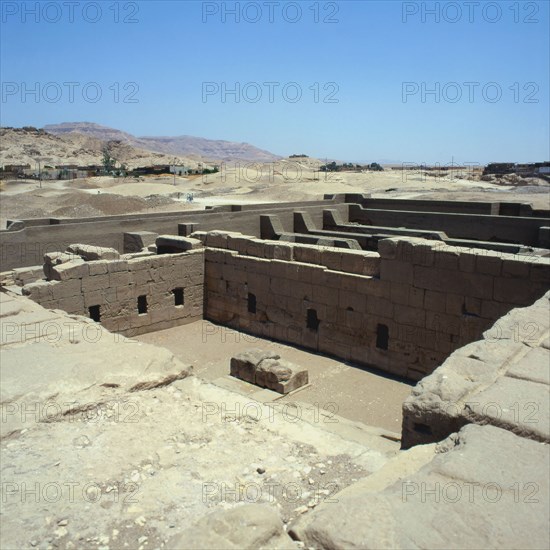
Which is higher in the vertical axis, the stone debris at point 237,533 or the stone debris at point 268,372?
the stone debris at point 237,533

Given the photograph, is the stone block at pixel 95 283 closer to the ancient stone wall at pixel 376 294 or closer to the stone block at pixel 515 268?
the ancient stone wall at pixel 376 294

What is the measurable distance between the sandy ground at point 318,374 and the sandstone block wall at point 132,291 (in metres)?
0.38

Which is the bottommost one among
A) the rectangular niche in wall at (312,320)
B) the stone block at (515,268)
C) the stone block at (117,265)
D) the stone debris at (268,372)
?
the stone debris at (268,372)

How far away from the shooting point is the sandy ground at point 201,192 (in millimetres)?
24469

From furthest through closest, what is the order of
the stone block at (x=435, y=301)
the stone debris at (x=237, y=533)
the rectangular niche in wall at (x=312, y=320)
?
the rectangular niche in wall at (x=312, y=320) < the stone block at (x=435, y=301) < the stone debris at (x=237, y=533)

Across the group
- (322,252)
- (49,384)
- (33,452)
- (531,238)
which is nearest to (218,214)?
(322,252)

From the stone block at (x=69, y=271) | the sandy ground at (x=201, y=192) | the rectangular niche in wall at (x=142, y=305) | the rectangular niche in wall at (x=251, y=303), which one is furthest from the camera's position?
the sandy ground at (x=201, y=192)

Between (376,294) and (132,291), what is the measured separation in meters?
5.08

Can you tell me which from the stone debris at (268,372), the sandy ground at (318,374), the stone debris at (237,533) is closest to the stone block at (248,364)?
the stone debris at (268,372)

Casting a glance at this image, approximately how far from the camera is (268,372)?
884 centimetres

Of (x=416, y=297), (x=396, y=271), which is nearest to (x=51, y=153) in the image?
(x=396, y=271)

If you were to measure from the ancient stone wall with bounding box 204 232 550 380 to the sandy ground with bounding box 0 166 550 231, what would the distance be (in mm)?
11588

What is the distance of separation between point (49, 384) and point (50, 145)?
75.2 metres

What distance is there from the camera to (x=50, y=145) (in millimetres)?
72938
